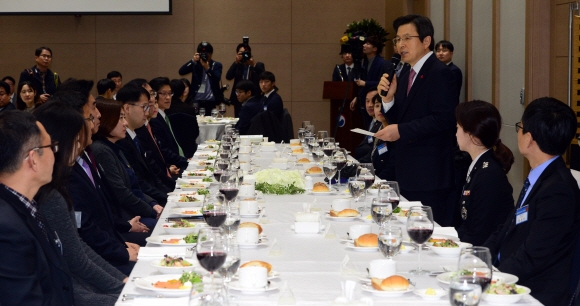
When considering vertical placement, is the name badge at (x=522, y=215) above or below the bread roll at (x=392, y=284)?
above

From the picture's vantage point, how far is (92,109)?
3.71m

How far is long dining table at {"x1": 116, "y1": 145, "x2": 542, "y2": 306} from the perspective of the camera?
1.92 m

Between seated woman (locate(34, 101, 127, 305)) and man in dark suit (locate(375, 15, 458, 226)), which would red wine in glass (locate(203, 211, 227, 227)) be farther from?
man in dark suit (locate(375, 15, 458, 226))

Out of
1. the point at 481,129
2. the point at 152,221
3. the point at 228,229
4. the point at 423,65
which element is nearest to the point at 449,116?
the point at 423,65

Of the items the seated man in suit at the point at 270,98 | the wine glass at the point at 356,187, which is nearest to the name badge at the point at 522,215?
the wine glass at the point at 356,187

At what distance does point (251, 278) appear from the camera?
6.44 feet

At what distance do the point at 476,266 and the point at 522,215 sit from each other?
3.48 ft

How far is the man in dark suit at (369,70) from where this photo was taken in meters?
9.23

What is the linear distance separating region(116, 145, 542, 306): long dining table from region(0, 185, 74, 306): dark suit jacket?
0.23 m

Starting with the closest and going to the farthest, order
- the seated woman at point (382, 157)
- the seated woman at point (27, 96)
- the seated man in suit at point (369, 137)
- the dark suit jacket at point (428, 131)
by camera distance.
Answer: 1. the dark suit jacket at point (428, 131)
2. the seated woman at point (382, 157)
3. the seated man in suit at point (369, 137)
4. the seated woman at point (27, 96)

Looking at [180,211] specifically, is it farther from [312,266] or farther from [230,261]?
[230,261]

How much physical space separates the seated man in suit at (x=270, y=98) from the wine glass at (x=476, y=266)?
6.89m

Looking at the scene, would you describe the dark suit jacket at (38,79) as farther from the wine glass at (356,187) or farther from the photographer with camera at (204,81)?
the wine glass at (356,187)

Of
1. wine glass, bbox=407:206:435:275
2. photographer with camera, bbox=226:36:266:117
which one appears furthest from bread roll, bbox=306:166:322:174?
photographer with camera, bbox=226:36:266:117
